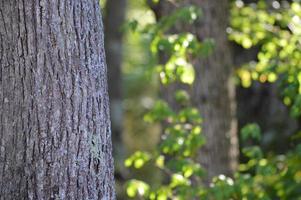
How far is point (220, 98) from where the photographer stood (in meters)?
6.93

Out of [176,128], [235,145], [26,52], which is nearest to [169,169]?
[176,128]

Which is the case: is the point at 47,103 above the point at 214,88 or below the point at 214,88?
below

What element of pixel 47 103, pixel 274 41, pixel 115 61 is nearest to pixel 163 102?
pixel 274 41

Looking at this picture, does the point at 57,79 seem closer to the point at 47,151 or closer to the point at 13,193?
the point at 47,151

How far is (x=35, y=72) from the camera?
3.38 meters

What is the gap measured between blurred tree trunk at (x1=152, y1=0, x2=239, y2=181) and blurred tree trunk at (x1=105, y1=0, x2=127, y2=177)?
4551 mm

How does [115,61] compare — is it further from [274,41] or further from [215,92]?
[274,41]

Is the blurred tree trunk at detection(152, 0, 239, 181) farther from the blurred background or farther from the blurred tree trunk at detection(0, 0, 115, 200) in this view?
the blurred tree trunk at detection(0, 0, 115, 200)

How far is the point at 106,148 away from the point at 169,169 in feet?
8.70

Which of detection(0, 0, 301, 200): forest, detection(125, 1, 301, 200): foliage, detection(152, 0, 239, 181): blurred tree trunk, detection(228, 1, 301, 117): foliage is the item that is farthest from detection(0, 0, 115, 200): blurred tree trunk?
detection(152, 0, 239, 181): blurred tree trunk

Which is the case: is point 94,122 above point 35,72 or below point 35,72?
below

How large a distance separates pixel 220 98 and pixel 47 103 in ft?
12.4

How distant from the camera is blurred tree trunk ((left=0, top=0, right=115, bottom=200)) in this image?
3379 millimetres

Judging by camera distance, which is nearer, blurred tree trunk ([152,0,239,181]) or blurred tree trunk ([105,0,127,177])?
blurred tree trunk ([152,0,239,181])
